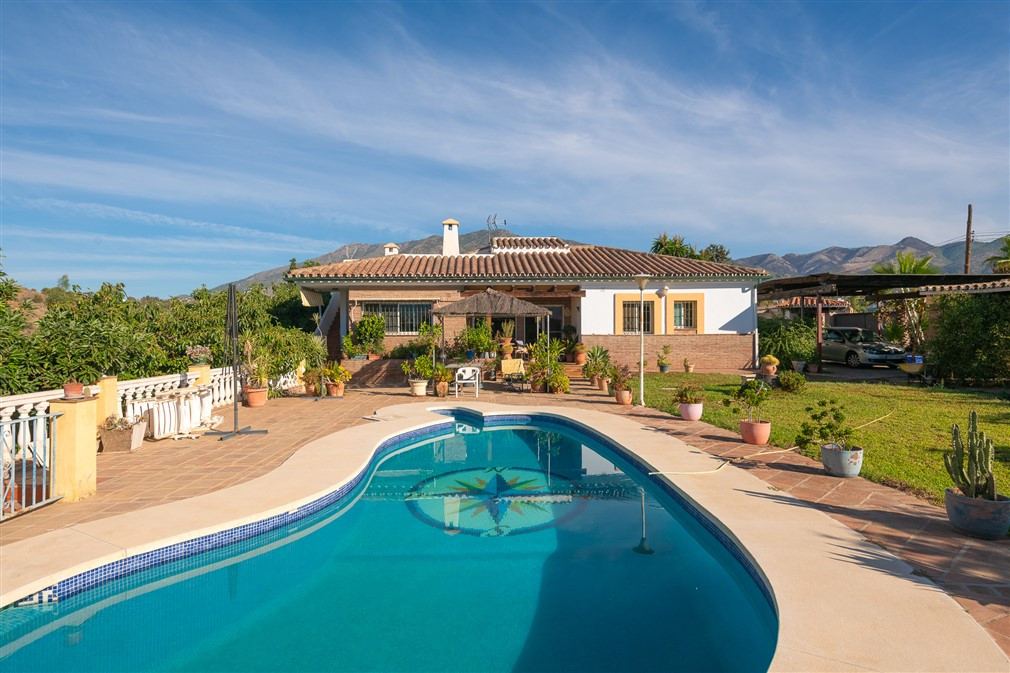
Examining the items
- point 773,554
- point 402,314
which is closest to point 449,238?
point 402,314

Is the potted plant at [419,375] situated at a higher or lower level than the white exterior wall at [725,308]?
lower

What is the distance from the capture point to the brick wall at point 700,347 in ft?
67.6

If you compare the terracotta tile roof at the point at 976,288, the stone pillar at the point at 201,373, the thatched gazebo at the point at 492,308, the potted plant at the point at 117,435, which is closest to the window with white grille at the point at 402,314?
the thatched gazebo at the point at 492,308

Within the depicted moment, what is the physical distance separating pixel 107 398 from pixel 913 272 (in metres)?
27.5

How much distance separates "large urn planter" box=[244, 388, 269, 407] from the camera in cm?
1396

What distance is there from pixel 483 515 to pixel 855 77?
17630 millimetres

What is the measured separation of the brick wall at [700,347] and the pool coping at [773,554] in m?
12.1

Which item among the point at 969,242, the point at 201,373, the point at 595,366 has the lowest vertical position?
the point at 595,366

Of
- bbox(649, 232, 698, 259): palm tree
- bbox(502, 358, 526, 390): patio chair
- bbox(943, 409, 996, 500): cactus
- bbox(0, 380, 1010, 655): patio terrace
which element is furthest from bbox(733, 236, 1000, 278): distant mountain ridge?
bbox(943, 409, 996, 500): cactus

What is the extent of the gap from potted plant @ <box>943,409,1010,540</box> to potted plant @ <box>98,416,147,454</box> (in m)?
11.3

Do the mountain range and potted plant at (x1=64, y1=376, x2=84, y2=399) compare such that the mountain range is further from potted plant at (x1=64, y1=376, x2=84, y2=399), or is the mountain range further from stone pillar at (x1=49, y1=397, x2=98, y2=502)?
stone pillar at (x1=49, y1=397, x2=98, y2=502)

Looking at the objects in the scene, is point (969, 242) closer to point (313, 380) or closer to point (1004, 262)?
point (1004, 262)

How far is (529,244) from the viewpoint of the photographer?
26078 millimetres

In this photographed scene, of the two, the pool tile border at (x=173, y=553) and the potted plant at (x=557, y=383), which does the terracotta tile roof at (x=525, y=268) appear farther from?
the pool tile border at (x=173, y=553)
